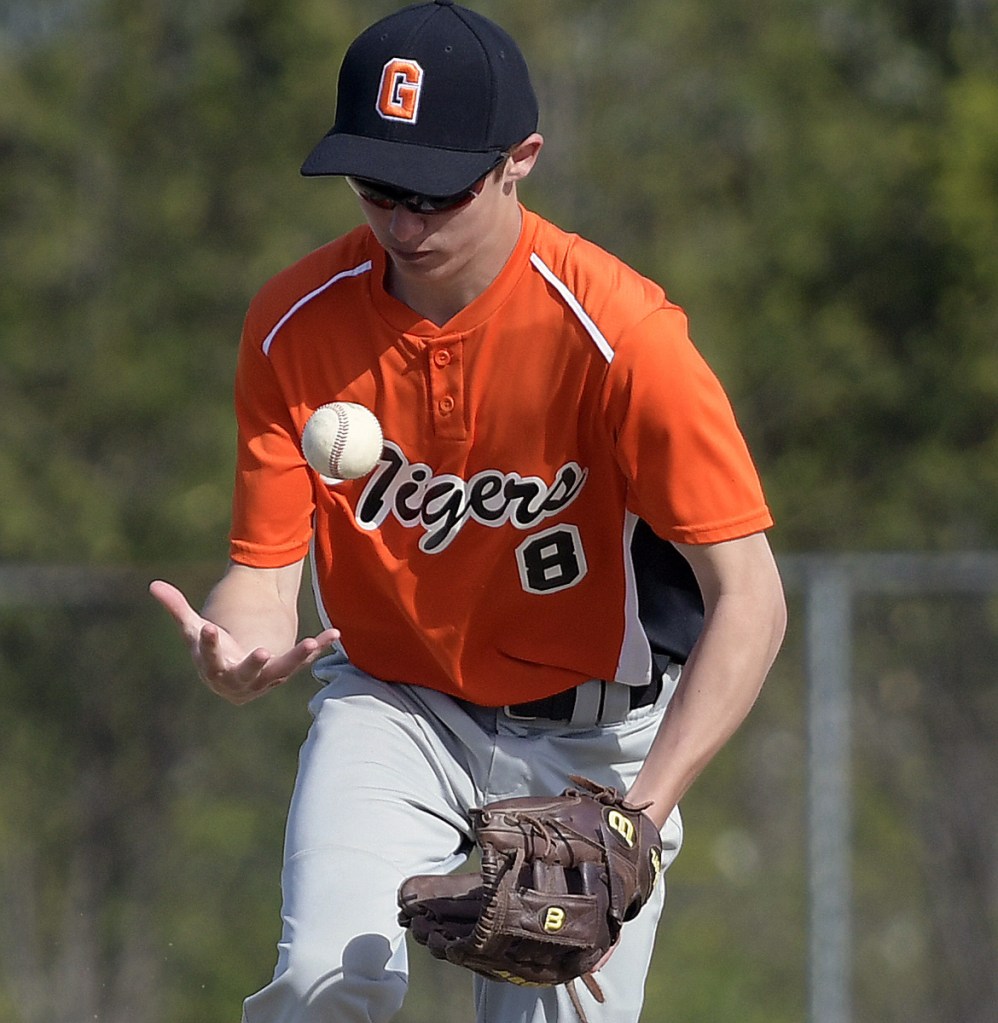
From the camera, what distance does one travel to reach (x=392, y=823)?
3.76m

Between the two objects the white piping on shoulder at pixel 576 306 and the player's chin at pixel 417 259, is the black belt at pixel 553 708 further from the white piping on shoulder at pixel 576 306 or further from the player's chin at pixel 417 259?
the player's chin at pixel 417 259

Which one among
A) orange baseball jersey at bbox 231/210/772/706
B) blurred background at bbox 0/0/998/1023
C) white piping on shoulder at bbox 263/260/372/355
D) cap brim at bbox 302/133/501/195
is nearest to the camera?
cap brim at bbox 302/133/501/195

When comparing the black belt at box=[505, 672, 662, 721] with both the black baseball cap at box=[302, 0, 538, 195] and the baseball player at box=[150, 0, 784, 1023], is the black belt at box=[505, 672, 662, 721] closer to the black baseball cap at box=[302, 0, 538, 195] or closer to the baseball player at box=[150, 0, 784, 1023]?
the baseball player at box=[150, 0, 784, 1023]

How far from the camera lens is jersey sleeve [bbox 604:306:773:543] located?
140 inches

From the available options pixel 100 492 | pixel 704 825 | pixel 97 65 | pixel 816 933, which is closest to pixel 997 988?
pixel 816 933

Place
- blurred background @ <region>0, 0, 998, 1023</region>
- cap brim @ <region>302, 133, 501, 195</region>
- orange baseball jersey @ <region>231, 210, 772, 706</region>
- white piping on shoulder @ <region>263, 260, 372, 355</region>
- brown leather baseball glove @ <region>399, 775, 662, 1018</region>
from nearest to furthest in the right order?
brown leather baseball glove @ <region>399, 775, 662, 1018</region>
cap brim @ <region>302, 133, 501, 195</region>
orange baseball jersey @ <region>231, 210, 772, 706</region>
white piping on shoulder @ <region>263, 260, 372, 355</region>
blurred background @ <region>0, 0, 998, 1023</region>

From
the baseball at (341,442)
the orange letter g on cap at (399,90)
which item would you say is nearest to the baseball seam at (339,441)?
the baseball at (341,442)

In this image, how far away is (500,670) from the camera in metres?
3.97

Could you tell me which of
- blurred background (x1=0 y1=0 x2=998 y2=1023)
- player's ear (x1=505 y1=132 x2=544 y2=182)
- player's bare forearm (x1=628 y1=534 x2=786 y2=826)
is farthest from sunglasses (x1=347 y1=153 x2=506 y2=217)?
blurred background (x1=0 y1=0 x2=998 y2=1023)

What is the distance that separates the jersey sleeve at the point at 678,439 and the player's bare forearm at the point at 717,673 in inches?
2.4

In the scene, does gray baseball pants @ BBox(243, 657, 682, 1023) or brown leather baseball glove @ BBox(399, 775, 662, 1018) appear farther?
gray baseball pants @ BBox(243, 657, 682, 1023)

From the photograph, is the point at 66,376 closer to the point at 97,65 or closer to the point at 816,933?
the point at 97,65

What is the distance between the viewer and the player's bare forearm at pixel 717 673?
11.6 ft

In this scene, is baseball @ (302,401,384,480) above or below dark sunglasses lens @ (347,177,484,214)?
below
